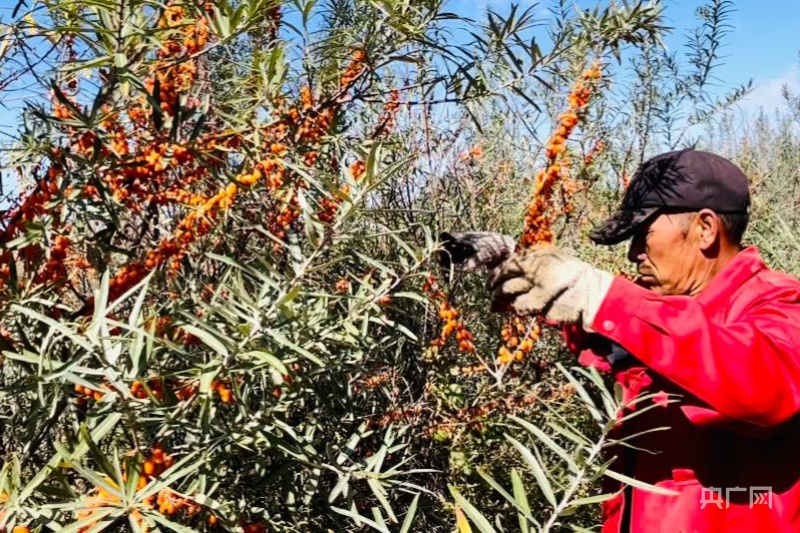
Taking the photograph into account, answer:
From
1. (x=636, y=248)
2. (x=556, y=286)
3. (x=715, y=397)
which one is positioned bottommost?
(x=715, y=397)

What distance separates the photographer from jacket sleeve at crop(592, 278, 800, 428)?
93 cm

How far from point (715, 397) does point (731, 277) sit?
289 mm

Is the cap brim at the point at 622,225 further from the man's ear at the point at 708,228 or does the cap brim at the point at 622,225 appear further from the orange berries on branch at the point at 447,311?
the orange berries on branch at the point at 447,311

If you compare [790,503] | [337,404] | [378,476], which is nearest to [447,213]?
[337,404]

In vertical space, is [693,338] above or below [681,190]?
below

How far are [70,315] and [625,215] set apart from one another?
101 centimetres

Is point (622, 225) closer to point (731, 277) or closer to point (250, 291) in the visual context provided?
point (731, 277)

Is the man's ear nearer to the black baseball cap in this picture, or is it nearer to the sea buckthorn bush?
the black baseball cap

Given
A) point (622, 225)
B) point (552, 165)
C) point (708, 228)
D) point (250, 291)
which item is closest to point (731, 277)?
point (708, 228)

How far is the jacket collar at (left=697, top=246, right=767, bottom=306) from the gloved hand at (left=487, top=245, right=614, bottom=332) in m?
0.21

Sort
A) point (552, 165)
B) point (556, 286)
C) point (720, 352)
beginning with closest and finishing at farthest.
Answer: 1. point (720, 352)
2. point (556, 286)
3. point (552, 165)

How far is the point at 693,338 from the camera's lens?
37.4 inches

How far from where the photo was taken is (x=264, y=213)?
1.60 meters

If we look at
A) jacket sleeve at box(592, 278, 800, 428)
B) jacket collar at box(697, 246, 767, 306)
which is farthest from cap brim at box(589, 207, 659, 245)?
jacket sleeve at box(592, 278, 800, 428)
